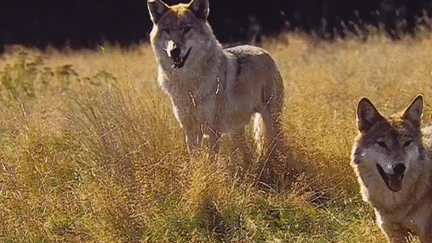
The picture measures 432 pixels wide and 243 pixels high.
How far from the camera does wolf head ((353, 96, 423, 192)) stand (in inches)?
156

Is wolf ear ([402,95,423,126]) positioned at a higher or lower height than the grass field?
higher

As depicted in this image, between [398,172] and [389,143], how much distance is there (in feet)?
0.69

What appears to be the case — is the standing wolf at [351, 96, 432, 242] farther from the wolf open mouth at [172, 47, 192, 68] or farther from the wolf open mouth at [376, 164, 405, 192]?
the wolf open mouth at [172, 47, 192, 68]

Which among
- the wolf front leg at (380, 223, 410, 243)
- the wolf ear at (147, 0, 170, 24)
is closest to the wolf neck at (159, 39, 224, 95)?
the wolf ear at (147, 0, 170, 24)

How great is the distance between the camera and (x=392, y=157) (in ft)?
13.1

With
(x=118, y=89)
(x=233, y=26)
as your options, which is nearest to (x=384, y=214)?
(x=118, y=89)

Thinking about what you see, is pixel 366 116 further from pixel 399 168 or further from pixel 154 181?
pixel 154 181

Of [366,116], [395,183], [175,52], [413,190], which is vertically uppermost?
[175,52]

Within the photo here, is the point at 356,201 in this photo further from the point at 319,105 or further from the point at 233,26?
the point at 233,26

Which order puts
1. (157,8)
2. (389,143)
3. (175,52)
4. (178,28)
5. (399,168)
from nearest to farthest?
(399,168) < (389,143) < (175,52) < (178,28) < (157,8)

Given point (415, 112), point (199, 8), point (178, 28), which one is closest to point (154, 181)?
point (178, 28)

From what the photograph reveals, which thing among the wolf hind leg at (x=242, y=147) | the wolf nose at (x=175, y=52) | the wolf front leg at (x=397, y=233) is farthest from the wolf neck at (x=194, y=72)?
the wolf front leg at (x=397, y=233)

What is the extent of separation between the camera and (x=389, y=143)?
4.08m

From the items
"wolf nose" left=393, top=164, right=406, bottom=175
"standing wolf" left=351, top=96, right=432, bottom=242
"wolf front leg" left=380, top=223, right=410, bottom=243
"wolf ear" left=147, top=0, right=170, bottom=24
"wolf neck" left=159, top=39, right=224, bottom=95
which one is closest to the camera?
"wolf nose" left=393, top=164, right=406, bottom=175
